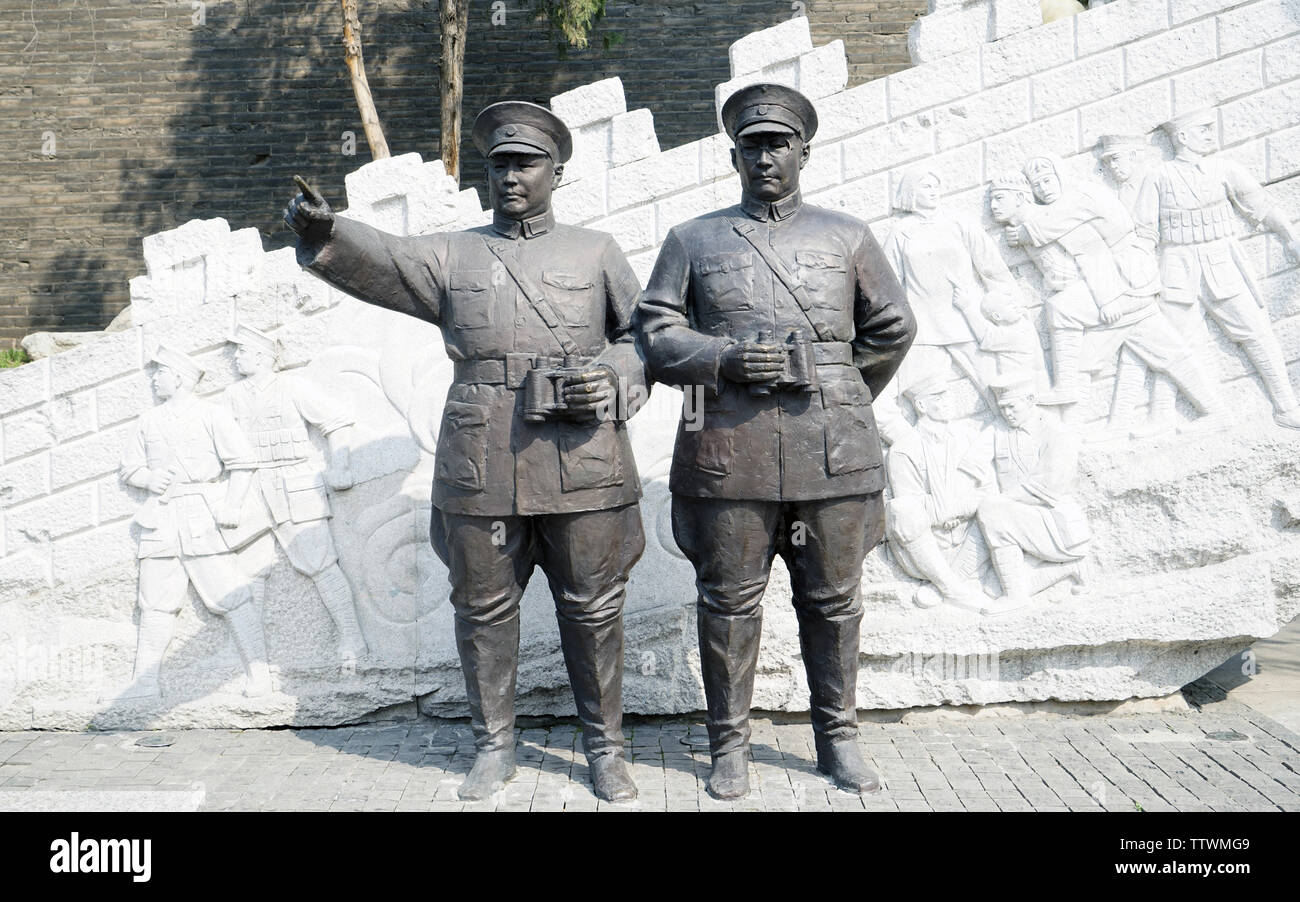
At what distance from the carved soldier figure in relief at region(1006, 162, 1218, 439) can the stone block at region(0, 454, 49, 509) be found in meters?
4.30

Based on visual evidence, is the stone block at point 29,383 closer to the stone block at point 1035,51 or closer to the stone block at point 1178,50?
the stone block at point 1035,51

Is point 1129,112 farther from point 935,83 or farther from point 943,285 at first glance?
point 943,285

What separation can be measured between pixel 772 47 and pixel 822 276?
1.57 metres

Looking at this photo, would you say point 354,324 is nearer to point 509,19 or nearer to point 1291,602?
point 1291,602

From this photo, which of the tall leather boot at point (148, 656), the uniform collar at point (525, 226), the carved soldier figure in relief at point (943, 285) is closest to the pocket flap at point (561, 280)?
the uniform collar at point (525, 226)

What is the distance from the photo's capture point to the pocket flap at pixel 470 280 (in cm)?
404

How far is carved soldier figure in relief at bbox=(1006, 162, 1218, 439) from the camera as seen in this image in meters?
4.91

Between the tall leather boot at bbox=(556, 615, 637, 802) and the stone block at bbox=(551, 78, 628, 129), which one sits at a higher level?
the stone block at bbox=(551, 78, 628, 129)

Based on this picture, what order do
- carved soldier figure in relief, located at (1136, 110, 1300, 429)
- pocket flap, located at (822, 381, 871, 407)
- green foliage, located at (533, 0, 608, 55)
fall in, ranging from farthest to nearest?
1. green foliage, located at (533, 0, 608, 55)
2. carved soldier figure in relief, located at (1136, 110, 1300, 429)
3. pocket flap, located at (822, 381, 871, 407)

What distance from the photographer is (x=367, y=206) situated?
516cm

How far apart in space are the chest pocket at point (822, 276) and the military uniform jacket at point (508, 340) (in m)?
0.62

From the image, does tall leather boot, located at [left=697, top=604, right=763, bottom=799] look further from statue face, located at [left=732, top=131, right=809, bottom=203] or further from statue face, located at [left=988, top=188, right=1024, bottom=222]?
statue face, located at [left=988, top=188, right=1024, bottom=222]

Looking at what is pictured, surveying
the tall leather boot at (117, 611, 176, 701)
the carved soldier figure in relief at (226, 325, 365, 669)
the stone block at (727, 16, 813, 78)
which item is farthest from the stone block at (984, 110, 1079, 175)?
the tall leather boot at (117, 611, 176, 701)

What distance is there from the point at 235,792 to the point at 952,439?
3.15 m
